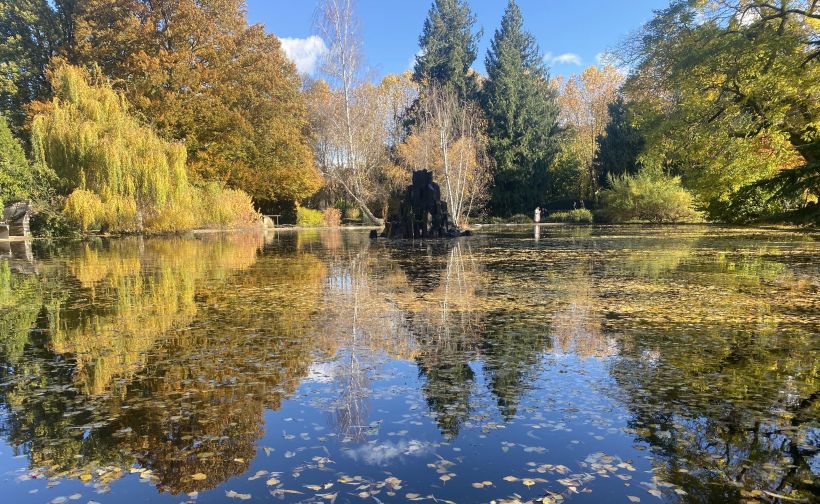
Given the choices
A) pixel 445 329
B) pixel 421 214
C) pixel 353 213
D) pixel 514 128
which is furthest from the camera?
pixel 353 213

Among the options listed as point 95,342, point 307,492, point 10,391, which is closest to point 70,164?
point 95,342

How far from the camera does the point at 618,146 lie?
41.7 metres

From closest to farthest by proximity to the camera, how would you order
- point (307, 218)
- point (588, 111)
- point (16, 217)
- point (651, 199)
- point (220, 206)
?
point (16, 217), point (220, 206), point (651, 199), point (307, 218), point (588, 111)

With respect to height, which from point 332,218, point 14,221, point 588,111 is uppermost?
point 588,111

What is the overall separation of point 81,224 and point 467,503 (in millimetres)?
25452

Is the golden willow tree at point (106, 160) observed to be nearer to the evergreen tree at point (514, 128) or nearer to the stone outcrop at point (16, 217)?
the stone outcrop at point (16, 217)

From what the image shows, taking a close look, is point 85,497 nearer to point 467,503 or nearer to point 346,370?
point 467,503

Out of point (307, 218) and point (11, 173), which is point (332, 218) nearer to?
point (307, 218)

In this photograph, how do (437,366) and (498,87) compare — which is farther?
(498,87)

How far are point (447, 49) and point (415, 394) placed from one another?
148 ft

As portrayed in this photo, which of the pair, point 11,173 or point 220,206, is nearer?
point 11,173

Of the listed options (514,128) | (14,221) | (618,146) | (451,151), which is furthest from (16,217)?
(618,146)

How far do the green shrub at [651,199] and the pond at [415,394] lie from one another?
26670mm

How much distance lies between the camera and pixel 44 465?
3514mm
